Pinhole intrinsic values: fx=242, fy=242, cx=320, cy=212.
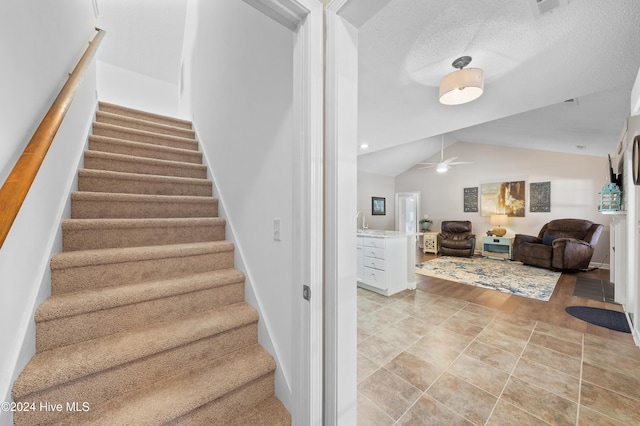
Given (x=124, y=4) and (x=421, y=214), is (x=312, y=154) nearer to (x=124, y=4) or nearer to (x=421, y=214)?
(x=124, y=4)

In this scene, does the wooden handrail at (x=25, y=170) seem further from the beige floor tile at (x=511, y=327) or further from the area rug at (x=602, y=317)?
the area rug at (x=602, y=317)

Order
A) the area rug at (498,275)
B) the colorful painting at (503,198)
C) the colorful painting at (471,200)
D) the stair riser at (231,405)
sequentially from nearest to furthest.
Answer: the stair riser at (231,405) → the area rug at (498,275) → the colorful painting at (503,198) → the colorful painting at (471,200)

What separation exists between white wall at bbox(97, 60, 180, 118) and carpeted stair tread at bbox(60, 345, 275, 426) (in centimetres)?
475

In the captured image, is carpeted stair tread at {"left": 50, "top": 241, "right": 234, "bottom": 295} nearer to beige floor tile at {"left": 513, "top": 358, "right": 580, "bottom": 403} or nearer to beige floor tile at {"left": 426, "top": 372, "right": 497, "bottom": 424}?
beige floor tile at {"left": 426, "top": 372, "right": 497, "bottom": 424}

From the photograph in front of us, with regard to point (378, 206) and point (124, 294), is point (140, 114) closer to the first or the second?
point (124, 294)

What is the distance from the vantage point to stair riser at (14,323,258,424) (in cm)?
99

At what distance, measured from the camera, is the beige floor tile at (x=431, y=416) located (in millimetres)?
1485

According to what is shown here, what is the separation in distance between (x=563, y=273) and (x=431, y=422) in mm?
5496

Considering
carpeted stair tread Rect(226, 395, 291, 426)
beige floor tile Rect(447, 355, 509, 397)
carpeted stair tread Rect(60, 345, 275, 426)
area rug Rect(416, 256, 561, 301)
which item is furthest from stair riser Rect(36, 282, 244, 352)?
area rug Rect(416, 256, 561, 301)

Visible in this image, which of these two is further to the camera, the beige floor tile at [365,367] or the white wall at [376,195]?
the white wall at [376,195]

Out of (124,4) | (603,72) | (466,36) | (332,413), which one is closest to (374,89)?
(466,36)

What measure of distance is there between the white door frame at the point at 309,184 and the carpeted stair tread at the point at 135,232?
1303 mm

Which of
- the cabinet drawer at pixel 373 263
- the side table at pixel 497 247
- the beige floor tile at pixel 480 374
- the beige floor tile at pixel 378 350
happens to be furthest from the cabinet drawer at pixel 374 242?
the side table at pixel 497 247

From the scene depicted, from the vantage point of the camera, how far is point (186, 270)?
5.52 feet
